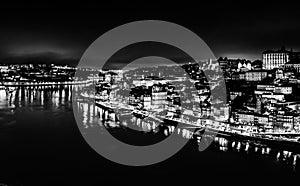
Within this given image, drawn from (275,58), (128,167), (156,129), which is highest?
(275,58)

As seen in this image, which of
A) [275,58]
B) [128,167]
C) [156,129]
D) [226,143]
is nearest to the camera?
[128,167]

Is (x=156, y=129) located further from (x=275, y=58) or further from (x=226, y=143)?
(x=275, y=58)

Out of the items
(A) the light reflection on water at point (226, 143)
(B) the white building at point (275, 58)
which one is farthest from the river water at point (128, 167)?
(B) the white building at point (275, 58)

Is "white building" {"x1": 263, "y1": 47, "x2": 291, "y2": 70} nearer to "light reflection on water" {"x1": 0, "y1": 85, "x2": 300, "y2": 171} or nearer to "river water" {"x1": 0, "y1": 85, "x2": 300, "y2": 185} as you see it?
"light reflection on water" {"x1": 0, "y1": 85, "x2": 300, "y2": 171}

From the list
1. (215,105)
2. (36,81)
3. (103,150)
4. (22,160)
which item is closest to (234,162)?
(103,150)

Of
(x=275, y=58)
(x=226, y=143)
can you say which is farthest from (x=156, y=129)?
(x=275, y=58)

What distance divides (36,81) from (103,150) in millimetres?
16410

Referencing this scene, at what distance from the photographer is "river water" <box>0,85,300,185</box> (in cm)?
322

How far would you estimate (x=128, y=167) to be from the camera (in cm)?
348

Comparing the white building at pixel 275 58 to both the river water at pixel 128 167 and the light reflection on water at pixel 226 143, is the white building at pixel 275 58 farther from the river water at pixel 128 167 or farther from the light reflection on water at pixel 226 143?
the river water at pixel 128 167

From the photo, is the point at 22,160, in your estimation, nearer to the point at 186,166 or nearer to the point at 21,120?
the point at 186,166

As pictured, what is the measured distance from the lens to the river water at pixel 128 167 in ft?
10.6

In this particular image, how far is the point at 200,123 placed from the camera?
584 centimetres

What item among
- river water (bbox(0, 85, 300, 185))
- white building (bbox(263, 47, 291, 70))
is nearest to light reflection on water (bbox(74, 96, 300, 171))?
river water (bbox(0, 85, 300, 185))
